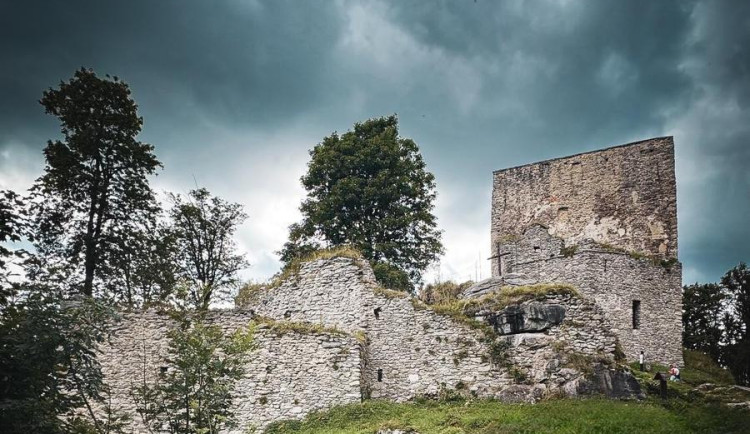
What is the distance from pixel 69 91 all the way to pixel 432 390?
20.4 meters

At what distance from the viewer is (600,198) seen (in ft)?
106

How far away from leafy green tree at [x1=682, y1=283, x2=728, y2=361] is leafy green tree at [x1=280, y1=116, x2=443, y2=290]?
20455 millimetres

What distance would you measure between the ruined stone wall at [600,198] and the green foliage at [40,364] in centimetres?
2419

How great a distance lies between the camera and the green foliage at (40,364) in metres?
9.49

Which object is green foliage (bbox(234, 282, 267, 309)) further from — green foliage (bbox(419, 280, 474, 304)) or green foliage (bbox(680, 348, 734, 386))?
green foliage (bbox(680, 348, 734, 386))

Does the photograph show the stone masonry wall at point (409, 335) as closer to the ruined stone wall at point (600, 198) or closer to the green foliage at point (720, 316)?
the ruined stone wall at point (600, 198)

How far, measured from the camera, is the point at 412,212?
33.8m

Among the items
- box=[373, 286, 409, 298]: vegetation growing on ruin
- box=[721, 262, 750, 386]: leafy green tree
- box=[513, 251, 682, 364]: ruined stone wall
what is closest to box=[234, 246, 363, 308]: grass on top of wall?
box=[373, 286, 409, 298]: vegetation growing on ruin

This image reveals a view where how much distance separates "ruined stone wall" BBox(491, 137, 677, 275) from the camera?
100 ft

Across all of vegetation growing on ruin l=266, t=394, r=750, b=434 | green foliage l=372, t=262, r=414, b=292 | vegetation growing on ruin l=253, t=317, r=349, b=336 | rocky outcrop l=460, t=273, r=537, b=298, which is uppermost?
green foliage l=372, t=262, r=414, b=292

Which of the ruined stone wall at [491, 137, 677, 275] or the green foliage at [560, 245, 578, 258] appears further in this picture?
the ruined stone wall at [491, 137, 677, 275]

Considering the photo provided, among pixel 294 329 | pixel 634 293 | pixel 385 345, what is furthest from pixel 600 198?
pixel 294 329

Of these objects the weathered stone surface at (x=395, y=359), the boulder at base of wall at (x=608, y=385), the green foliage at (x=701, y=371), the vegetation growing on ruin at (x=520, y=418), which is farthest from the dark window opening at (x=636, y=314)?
the vegetation growing on ruin at (x=520, y=418)

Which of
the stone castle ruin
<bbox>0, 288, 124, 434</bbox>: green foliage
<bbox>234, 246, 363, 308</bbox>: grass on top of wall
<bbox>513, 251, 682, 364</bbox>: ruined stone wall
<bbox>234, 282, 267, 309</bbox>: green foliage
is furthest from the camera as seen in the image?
<bbox>513, 251, 682, 364</bbox>: ruined stone wall
